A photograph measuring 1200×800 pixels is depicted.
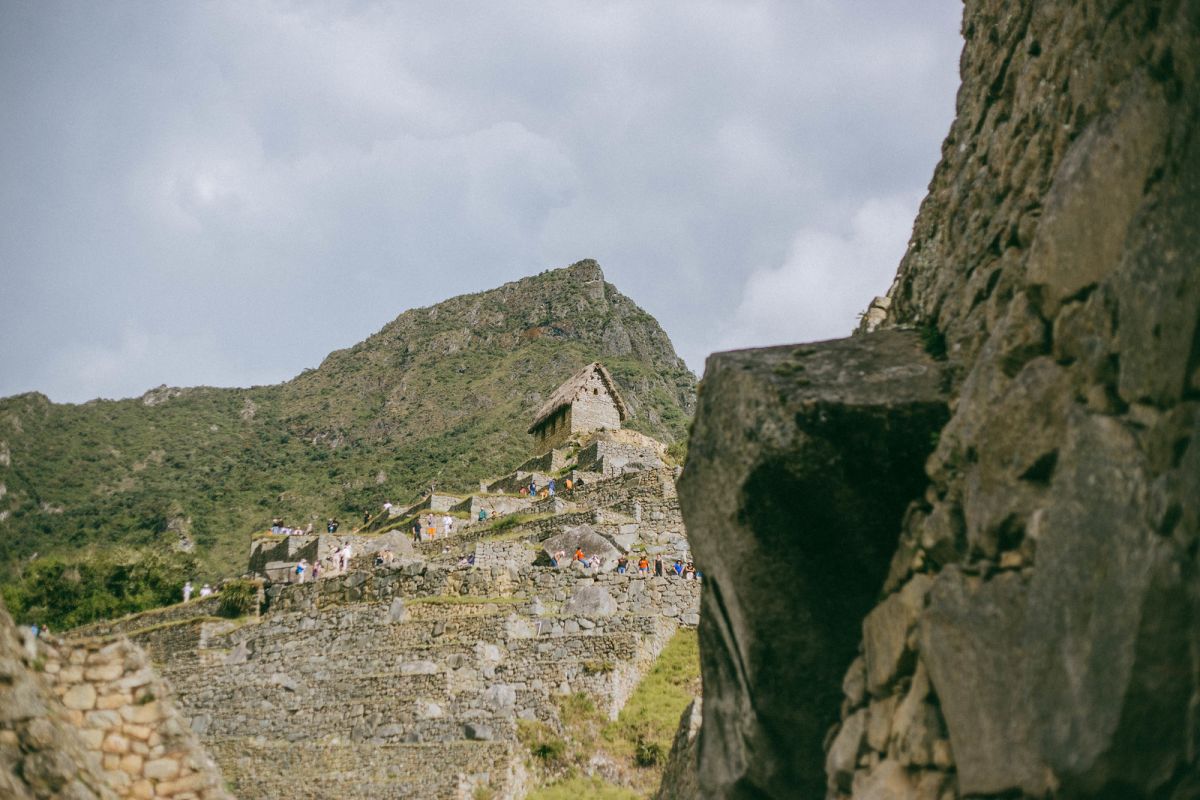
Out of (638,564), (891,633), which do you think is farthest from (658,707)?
(891,633)

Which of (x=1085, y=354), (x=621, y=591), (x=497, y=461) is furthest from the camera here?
(x=497, y=461)

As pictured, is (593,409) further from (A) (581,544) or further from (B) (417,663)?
(B) (417,663)

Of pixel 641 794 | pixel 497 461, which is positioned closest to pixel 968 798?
pixel 641 794

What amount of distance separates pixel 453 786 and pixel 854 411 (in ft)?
35.4

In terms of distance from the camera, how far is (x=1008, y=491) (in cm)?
421

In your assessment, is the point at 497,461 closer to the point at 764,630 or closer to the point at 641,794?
the point at 641,794

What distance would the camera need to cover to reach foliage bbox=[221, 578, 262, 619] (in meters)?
25.1

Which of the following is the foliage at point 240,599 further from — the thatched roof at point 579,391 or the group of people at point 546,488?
the thatched roof at point 579,391

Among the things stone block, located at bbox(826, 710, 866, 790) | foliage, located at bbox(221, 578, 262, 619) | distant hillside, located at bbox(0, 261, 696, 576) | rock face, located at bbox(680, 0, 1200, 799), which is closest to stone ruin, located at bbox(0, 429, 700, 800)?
foliage, located at bbox(221, 578, 262, 619)

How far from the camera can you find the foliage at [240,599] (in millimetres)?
25141

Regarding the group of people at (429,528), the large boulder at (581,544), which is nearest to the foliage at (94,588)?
the group of people at (429,528)

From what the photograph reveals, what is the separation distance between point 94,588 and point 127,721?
36555 millimetres

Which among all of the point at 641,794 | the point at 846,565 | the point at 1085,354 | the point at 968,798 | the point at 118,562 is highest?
the point at 118,562

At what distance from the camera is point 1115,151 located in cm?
395
